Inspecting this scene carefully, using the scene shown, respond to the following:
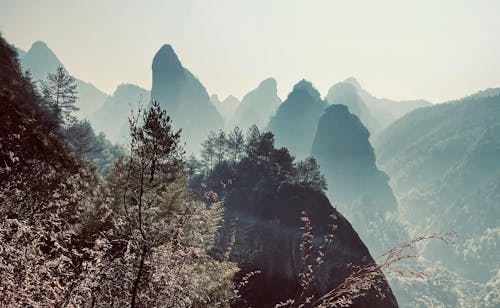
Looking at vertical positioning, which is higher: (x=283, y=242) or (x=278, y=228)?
→ (x=278, y=228)

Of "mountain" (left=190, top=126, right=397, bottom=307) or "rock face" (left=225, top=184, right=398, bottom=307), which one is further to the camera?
"mountain" (left=190, top=126, right=397, bottom=307)

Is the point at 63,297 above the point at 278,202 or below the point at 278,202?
below

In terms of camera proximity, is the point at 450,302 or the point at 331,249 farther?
the point at 450,302

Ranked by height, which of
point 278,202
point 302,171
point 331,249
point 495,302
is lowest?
point 495,302

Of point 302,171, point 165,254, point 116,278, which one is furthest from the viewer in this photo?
point 302,171

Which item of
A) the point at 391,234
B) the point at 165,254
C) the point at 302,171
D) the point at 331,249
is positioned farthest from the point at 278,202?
the point at 391,234

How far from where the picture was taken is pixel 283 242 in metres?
47.2

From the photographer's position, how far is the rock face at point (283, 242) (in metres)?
38.4

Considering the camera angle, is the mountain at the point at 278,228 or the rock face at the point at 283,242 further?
the mountain at the point at 278,228

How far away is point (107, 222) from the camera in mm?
12414

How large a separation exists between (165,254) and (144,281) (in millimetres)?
365

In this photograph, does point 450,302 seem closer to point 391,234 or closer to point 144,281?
point 391,234

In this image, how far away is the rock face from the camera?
3835 cm

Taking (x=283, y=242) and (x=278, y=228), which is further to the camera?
(x=278, y=228)
